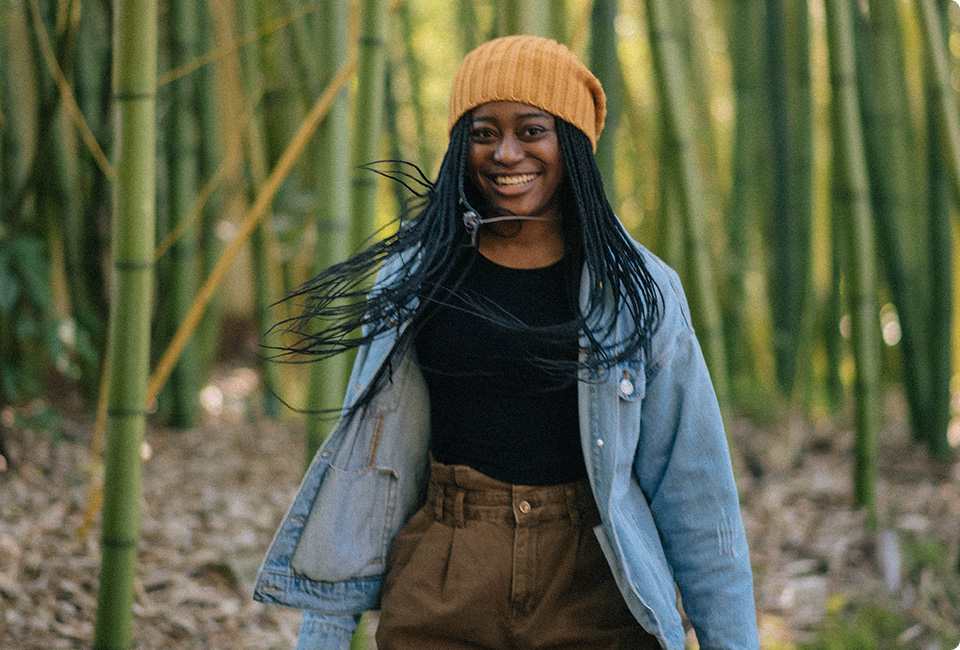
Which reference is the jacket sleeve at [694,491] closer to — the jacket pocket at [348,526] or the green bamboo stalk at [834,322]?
the jacket pocket at [348,526]

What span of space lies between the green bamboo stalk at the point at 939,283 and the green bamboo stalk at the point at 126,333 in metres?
2.27

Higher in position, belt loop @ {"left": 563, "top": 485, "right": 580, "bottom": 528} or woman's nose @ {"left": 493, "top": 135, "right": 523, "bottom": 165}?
woman's nose @ {"left": 493, "top": 135, "right": 523, "bottom": 165}

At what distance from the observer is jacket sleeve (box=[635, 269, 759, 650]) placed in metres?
0.99

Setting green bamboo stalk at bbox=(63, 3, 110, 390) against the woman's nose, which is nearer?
the woman's nose

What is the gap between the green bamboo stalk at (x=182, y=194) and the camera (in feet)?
7.64

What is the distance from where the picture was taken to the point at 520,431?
1.05 m

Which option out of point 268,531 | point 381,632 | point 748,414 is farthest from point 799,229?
point 381,632

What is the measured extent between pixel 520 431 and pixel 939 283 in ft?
6.98

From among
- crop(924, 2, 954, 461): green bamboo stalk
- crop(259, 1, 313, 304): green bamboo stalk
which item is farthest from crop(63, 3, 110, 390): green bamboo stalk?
crop(924, 2, 954, 461): green bamboo stalk

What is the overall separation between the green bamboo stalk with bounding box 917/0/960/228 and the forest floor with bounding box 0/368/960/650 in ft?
3.06

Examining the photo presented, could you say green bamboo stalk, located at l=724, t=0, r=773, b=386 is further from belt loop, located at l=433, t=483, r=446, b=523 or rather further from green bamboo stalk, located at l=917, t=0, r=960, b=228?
belt loop, located at l=433, t=483, r=446, b=523

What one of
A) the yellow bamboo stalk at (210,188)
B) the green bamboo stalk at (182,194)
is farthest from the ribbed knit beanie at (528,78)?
the green bamboo stalk at (182,194)

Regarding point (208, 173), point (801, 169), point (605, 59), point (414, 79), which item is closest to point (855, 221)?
point (801, 169)

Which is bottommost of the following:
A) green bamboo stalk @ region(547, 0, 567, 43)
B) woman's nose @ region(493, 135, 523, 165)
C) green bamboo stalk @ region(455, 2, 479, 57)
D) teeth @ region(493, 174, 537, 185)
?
teeth @ region(493, 174, 537, 185)
